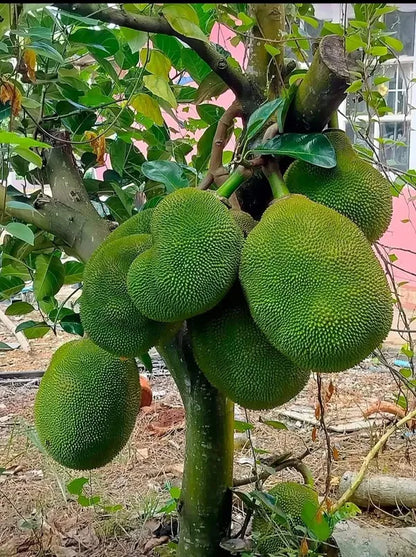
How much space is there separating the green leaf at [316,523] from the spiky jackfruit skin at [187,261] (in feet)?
1.20

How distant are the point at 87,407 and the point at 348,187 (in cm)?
44

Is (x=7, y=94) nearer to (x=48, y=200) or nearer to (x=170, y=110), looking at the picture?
(x=48, y=200)

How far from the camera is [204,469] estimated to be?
852 mm

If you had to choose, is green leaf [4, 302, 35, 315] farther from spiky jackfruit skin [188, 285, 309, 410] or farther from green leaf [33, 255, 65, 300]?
spiky jackfruit skin [188, 285, 309, 410]

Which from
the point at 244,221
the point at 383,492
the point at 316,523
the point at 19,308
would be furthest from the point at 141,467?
the point at 244,221

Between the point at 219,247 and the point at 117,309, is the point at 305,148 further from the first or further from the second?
the point at 117,309

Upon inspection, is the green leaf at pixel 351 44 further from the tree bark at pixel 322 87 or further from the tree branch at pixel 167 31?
the tree branch at pixel 167 31

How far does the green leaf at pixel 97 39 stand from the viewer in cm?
95

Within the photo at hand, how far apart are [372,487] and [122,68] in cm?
105

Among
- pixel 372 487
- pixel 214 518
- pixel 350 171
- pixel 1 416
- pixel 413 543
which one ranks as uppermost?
pixel 350 171

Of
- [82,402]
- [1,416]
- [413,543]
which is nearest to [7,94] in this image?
[82,402]

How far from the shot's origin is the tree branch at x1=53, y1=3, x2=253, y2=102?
67 centimetres

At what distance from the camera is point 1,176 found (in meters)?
0.97

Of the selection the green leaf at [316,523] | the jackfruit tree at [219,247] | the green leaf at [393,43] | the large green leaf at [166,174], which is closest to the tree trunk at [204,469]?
the jackfruit tree at [219,247]
